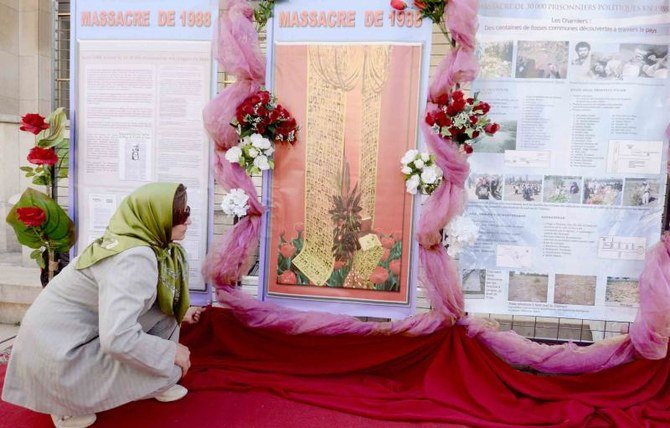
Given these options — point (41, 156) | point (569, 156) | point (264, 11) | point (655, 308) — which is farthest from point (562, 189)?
point (41, 156)

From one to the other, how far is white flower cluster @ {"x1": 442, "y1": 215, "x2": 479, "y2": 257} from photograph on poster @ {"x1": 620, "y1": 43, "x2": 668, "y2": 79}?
1196 mm

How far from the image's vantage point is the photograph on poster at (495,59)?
9.37ft

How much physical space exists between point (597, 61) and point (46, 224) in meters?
3.43

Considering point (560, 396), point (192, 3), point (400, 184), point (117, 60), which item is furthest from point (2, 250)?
point (560, 396)

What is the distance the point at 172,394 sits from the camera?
8.77 ft

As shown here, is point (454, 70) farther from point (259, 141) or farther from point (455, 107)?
point (259, 141)

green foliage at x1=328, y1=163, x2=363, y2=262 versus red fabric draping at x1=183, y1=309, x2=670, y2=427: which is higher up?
green foliage at x1=328, y1=163, x2=363, y2=262

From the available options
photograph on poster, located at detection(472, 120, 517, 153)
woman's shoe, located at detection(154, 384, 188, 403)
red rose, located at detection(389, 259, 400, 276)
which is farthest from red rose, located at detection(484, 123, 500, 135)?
woman's shoe, located at detection(154, 384, 188, 403)

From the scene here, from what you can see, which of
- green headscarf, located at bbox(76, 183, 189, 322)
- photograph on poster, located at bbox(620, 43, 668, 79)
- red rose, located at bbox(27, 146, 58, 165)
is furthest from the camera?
red rose, located at bbox(27, 146, 58, 165)

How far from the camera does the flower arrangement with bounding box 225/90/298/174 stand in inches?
114

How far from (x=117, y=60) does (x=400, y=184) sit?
1.95 m

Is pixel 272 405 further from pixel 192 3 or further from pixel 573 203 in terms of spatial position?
pixel 192 3

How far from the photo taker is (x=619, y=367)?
2.86 m

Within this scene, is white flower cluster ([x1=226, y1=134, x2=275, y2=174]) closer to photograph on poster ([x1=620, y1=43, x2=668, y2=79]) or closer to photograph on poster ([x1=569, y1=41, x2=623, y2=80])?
photograph on poster ([x1=569, y1=41, x2=623, y2=80])
